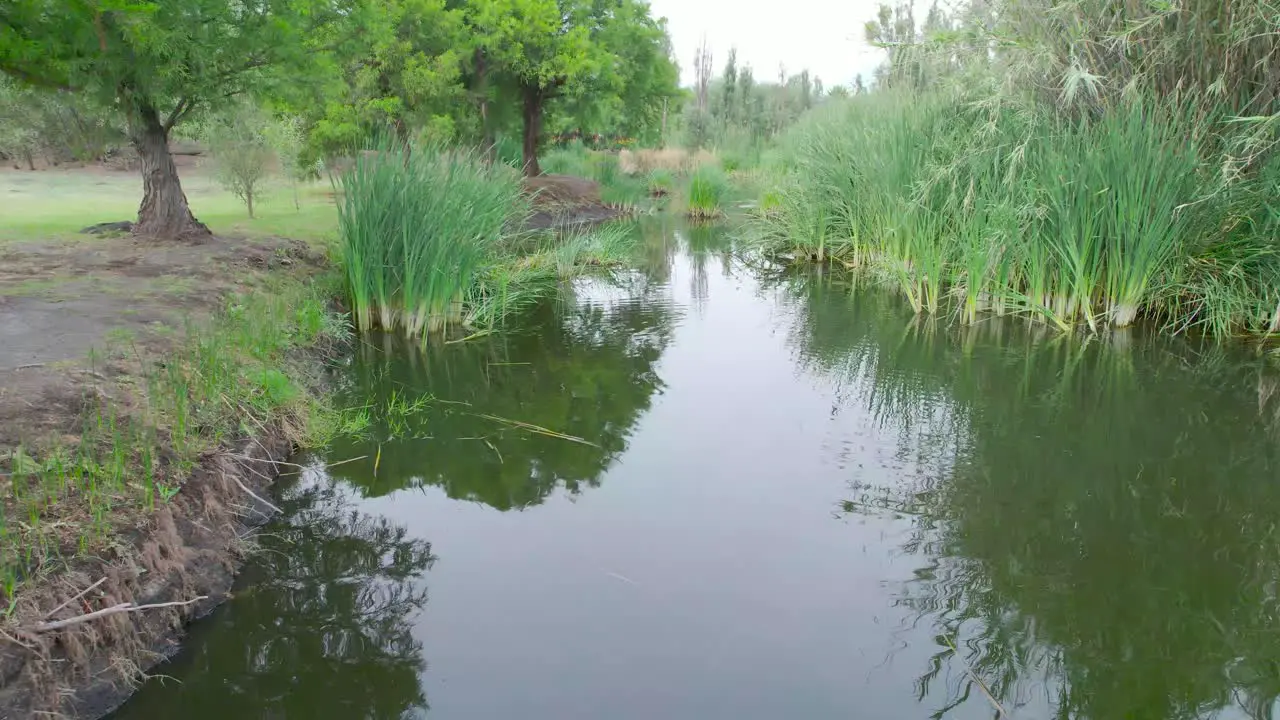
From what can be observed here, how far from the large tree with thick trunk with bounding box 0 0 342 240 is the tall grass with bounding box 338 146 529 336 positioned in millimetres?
2222

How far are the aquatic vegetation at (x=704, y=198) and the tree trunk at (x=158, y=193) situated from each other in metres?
10.6

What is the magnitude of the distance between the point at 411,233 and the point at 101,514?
3818mm

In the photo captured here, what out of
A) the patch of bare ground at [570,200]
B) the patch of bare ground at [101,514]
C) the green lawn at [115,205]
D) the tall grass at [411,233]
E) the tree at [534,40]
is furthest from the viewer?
the tree at [534,40]

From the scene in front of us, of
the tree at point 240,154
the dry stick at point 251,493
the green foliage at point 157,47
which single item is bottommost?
the dry stick at point 251,493

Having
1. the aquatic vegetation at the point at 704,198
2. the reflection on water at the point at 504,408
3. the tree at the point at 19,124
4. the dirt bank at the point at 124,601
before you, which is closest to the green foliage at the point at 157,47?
the tree at the point at 19,124

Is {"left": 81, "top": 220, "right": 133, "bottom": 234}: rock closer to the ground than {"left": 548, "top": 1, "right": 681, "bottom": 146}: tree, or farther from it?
closer to the ground

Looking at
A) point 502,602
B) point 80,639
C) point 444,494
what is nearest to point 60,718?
point 80,639

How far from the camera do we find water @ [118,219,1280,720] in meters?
2.74

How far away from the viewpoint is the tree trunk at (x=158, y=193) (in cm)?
886

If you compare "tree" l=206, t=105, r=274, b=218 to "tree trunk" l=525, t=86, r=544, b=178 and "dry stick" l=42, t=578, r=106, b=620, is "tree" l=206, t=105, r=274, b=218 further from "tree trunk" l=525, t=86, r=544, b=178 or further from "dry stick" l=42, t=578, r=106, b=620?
"dry stick" l=42, t=578, r=106, b=620

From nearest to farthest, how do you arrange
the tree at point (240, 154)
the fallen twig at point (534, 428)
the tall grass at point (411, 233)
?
the fallen twig at point (534, 428), the tall grass at point (411, 233), the tree at point (240, 154)

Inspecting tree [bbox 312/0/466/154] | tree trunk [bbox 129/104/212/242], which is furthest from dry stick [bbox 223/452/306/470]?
tree [bbox 312/0/466/154]

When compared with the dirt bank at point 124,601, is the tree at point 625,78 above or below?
above

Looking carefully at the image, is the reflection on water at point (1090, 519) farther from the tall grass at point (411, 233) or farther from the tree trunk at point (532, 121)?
the tree trunk at point (532, 121)
